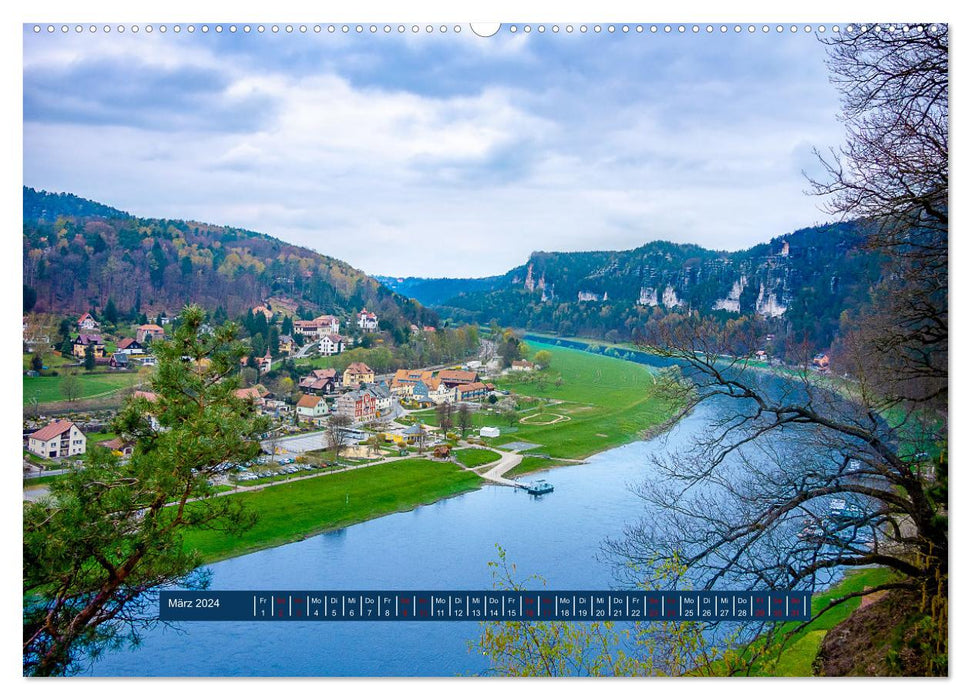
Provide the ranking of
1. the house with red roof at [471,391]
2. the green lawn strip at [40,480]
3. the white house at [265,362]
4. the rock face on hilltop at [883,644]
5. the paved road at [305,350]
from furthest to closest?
the house with red roof at [471,391], the paved road at [305,350], the white house at [265,362], the green lawn strip at [40,480], the rock face on hilltop at [883,644]

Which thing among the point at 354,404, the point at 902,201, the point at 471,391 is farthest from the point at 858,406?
the point at 354,404

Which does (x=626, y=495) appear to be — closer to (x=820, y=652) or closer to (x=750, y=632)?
(x=750, y=632)

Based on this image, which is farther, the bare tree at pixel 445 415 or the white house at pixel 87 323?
the bare tree at pixel 445 415

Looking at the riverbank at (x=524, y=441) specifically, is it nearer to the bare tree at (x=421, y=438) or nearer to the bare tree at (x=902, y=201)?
the bare tree at (x=421, y=438)

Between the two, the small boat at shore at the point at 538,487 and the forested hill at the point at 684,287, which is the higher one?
the forested hill at the point at 684,287

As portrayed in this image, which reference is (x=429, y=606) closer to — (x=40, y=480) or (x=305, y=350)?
(x=305, y=350)

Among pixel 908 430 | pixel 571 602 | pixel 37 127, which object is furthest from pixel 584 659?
pixel 37 127

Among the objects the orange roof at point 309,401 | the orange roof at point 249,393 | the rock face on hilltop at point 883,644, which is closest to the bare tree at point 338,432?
the orange roof at point 309,401
